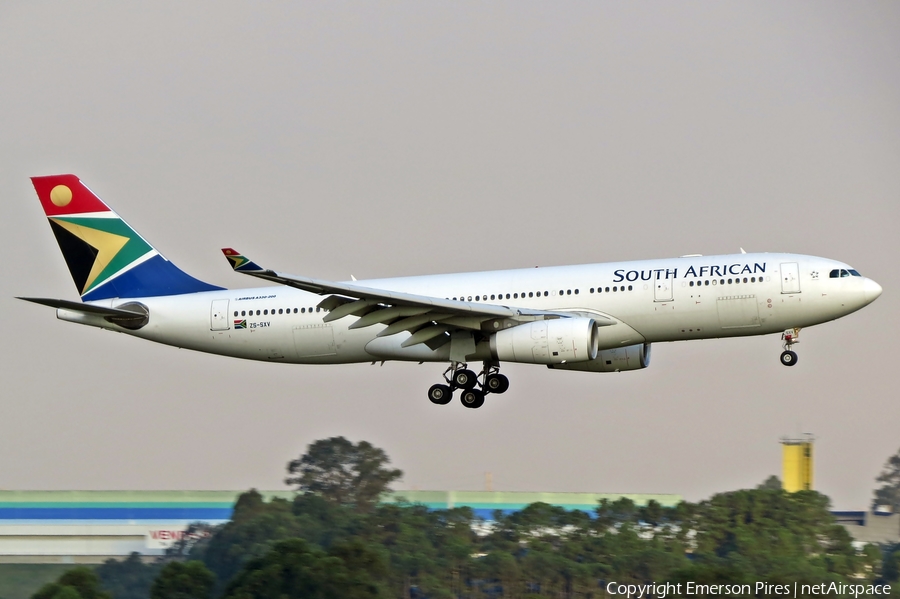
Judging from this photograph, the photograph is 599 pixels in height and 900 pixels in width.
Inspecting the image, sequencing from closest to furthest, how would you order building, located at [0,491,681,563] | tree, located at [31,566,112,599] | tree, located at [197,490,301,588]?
tree, located at [31,566,112,599], tree, located at [197,490,301,588], building, located at [0,491,681,563]

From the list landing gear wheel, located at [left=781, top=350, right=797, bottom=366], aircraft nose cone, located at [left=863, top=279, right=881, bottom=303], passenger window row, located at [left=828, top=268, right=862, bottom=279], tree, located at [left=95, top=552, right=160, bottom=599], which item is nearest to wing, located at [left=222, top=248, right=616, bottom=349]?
landing gear wheel, located at [left=781, top=350, right=797, bottom=366]

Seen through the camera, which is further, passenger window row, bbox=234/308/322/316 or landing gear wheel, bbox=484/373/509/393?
passenger window row, bbox=234/308/322/316

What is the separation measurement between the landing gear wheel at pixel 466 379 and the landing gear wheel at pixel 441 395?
62 cm

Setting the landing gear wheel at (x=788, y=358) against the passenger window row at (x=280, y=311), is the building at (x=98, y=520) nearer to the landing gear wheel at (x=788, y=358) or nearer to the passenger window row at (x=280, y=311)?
the passenger window row at (x=280, y=311)

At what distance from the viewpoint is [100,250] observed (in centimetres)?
4453

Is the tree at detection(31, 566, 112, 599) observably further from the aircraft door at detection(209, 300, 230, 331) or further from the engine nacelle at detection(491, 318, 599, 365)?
the engine nacelle at detection(491, 318, 599, 365)

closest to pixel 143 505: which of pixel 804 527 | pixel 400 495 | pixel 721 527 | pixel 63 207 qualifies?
pixel 400 495

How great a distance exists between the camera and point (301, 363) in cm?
4097

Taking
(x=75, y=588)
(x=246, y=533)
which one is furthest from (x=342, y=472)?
(x=75, y=588)

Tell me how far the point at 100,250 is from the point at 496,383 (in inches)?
641

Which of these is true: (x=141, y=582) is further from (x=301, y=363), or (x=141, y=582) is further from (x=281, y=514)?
(x=301, y=363)

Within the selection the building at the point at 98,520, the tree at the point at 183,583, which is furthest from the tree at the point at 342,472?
the tree at the point at 183,583

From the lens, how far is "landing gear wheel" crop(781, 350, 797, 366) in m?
37.7

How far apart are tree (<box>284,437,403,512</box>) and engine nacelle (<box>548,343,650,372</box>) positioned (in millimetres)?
40702
